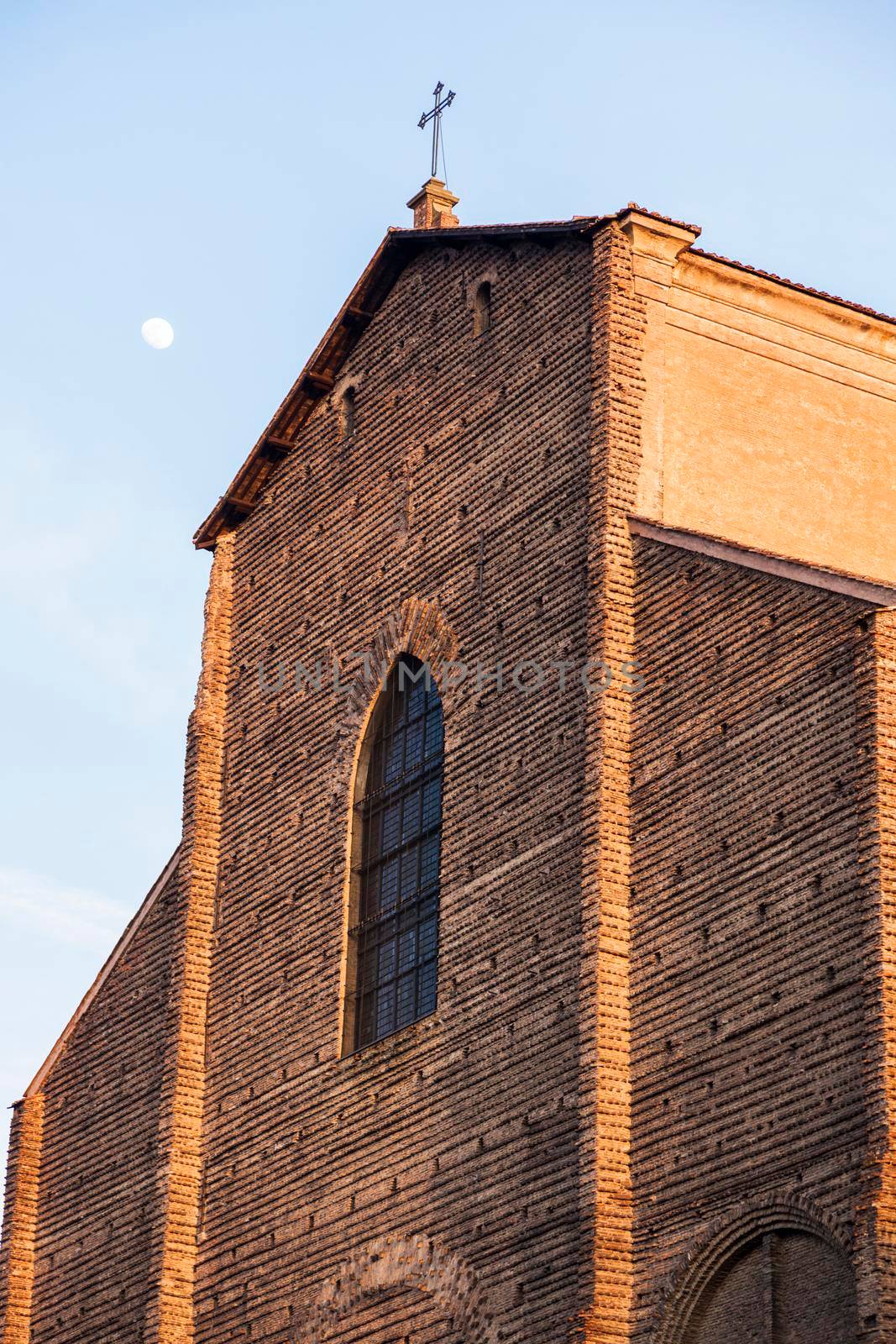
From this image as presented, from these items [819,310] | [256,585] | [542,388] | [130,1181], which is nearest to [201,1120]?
[130,1181]

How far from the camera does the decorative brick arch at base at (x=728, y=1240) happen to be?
16.5 metres

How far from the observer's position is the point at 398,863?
74.5 ft

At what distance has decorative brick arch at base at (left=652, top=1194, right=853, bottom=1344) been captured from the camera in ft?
54.0

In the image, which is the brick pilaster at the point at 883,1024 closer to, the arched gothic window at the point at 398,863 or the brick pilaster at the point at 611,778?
the brick pilaster at the point at 611,778

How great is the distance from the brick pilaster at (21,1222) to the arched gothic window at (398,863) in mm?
5460

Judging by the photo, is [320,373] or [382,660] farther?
[320,373]

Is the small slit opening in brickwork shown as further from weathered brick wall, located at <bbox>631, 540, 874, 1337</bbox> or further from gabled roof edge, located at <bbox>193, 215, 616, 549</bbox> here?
weathered brick wall, located at <bbox>631, 540, 874, 1337</bbox>

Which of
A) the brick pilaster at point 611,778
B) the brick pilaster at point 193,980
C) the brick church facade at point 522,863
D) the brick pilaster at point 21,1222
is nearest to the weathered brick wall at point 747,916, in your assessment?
the brick church facade at point 522,863

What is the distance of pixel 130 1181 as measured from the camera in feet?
80.2

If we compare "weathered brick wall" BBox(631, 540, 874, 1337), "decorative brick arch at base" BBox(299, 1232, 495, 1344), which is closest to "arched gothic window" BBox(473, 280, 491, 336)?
"weathered brick wall" BBox(631, 540, 874, 1337)

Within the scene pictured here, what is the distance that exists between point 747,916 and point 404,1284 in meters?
4.73

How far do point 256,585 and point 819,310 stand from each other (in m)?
6.85

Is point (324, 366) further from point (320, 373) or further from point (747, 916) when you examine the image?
point (747, 916)

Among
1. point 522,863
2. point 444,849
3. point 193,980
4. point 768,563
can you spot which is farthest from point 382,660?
point 768,563
